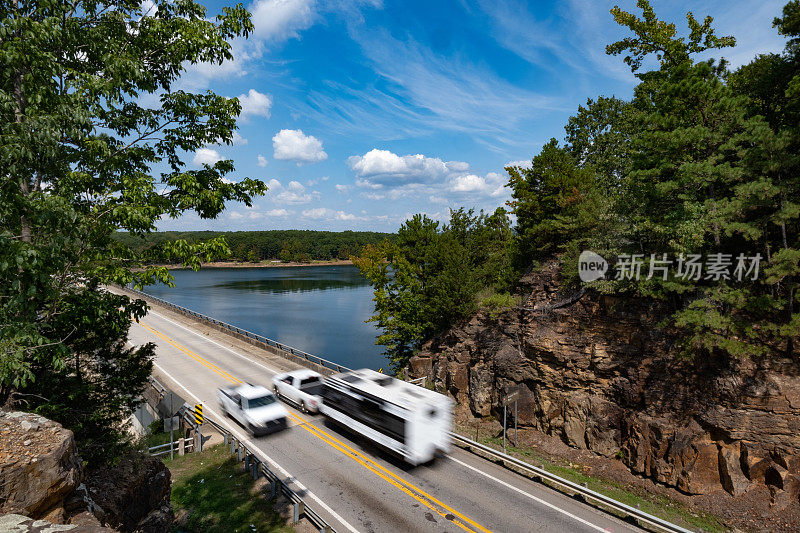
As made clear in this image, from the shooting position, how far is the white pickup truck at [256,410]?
18359 millimetres

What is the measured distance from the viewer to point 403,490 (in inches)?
545

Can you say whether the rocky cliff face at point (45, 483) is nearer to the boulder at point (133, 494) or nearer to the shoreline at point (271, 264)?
the boulder at point (133, 494)

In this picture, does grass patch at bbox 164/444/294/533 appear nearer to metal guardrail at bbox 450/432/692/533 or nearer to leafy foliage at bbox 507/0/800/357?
metal guardrail at bbox 450/432/692/533

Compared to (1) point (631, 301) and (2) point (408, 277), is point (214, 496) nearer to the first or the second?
(1) point (631, 301)

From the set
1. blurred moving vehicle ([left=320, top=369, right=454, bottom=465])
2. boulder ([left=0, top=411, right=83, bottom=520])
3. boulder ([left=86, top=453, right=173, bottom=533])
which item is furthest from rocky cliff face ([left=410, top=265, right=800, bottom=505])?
boulder ([left=0, top=411, right=83, bottom=520])

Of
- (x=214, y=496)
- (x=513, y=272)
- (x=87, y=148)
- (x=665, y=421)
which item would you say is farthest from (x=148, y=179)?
(x=513, y=272)

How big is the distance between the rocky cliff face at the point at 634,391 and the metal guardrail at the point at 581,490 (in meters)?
4.03

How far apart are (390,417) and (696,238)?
1394cm

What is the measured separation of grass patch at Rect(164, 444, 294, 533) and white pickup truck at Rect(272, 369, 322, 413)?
4.80 m

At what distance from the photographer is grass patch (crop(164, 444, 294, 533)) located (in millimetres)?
11625

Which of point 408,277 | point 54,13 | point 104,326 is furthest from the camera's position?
point 408,277

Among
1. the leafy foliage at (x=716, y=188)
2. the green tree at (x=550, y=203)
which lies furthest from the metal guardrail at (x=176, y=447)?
the green tree at (x=550, y=203)

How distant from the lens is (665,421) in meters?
16.3

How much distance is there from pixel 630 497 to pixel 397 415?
9.33 m
